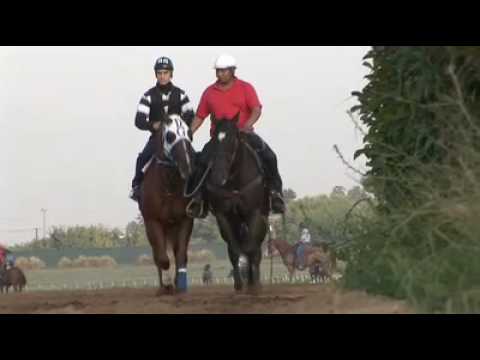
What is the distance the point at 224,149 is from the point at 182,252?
186 centimetres

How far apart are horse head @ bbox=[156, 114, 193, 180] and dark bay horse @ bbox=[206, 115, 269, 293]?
36 centimetres

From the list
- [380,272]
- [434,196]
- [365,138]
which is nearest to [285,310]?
[380,272]

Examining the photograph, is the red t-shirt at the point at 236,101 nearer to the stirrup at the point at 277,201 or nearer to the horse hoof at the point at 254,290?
the stirrup at the point at 277,201

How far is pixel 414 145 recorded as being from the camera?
13.9 meters

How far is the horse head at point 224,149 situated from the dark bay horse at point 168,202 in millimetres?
526

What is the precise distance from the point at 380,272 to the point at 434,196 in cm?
122

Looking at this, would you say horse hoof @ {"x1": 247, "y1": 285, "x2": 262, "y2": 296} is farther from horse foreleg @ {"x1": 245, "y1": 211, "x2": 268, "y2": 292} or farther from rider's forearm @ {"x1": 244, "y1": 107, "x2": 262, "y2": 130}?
rider's forearm @ {"x1": 244, "y1": 107, "x2": 262, "y2": 130}

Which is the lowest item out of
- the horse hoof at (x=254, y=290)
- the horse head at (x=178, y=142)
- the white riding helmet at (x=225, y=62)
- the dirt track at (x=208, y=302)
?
the dirt track at (x=208, y=302)

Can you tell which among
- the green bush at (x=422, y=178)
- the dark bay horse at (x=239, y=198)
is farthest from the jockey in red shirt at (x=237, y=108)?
the green bush at (x=422, y=178)

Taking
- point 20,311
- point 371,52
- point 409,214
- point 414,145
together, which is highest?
point 371,52

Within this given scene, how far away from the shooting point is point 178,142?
15.8 metres

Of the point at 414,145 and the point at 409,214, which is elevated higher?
the point at 414,145

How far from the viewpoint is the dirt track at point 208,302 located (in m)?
12.2

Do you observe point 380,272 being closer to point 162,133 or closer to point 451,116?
point 451,116
